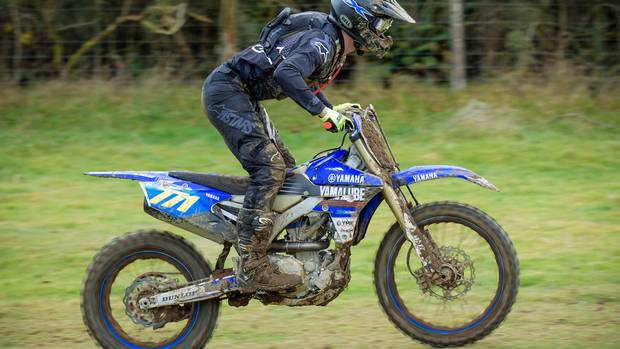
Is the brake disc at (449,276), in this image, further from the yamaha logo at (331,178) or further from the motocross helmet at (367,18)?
the motocross helmet at (367,18)

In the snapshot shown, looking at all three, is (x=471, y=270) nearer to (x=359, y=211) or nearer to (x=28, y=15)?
(x=359, y=211)

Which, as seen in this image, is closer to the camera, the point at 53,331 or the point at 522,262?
the point at 53,331

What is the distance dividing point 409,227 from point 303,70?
1.12 meters

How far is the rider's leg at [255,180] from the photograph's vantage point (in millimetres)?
5852

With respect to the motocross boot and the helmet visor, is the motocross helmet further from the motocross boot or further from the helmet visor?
the motocross boot

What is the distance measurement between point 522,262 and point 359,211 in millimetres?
2408

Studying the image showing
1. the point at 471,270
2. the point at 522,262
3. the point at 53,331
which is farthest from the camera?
the point at 522,262

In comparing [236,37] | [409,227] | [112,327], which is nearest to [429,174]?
[409,227]

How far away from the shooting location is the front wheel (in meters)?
5.88

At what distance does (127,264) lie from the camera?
6008 mm

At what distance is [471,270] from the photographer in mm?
5891

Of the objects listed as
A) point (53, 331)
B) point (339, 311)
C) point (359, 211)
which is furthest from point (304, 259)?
point (53, 331)

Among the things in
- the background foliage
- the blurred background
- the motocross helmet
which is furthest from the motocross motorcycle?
the background foliage

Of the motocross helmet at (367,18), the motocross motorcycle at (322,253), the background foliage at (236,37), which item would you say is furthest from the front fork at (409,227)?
the background foliage at (236,37)
